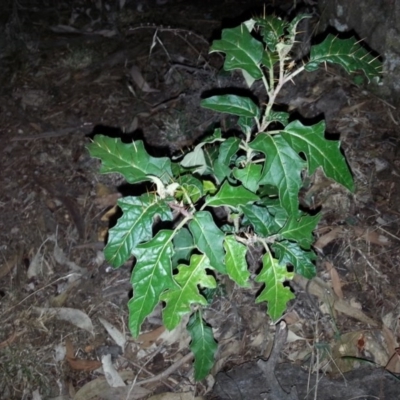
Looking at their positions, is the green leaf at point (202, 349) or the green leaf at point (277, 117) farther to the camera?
the green leaf at point (202, 349)

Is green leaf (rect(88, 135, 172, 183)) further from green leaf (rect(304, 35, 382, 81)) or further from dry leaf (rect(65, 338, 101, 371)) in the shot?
dry leaf (rect(65, 338, 101, 371))

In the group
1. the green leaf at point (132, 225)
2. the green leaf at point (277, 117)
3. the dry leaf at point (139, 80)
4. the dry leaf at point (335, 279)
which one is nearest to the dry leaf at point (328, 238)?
the dry leaf at point (335, 279)

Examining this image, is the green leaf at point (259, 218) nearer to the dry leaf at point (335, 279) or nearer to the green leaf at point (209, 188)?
the green leaf at point (209, 188)

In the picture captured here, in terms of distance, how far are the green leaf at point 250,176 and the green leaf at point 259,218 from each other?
14 centimetres

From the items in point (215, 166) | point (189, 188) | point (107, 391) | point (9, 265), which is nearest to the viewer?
point (189, 188)

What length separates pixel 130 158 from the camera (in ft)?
6.48

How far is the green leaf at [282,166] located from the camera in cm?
184

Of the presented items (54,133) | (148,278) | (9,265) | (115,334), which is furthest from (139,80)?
(148,278)

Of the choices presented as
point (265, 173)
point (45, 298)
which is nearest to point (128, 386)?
point (45, 298)

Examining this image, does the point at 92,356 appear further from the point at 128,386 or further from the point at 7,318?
the point at 7,318

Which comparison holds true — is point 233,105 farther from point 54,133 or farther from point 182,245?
point 54,133

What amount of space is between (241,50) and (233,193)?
57 centimetres

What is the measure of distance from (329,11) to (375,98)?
2.37ft

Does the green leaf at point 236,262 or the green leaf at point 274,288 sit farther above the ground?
the green leaf at point 236,262
